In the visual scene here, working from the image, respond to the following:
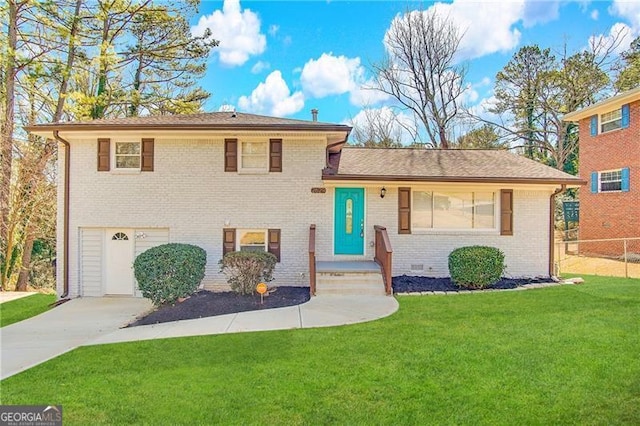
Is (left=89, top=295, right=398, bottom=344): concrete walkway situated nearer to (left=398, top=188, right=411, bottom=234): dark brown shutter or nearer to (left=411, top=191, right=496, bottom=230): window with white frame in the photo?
(left=398, top=188, right=411, bottom=234): dark brown shutter

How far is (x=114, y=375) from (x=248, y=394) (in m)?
1.95

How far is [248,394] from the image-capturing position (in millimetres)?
4422

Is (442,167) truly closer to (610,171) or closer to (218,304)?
(218,304)

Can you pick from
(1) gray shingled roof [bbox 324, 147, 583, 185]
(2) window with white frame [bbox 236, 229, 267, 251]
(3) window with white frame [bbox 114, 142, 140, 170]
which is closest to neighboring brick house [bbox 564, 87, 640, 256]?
(1) gray shingled roof [bbox 324, 147, 583, 185]

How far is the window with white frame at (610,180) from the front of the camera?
16.5 meters

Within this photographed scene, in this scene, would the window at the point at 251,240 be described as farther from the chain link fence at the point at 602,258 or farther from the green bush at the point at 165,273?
the chain link fence at the point at 602,258

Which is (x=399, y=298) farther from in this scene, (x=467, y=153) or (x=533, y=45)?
(x=533, y=45)

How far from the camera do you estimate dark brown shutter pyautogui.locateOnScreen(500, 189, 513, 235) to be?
11.5m

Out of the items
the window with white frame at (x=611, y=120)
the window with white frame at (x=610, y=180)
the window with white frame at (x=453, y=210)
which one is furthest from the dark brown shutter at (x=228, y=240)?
the window with white frame at (x=611, y=120)

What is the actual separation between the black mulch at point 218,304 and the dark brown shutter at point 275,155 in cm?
342

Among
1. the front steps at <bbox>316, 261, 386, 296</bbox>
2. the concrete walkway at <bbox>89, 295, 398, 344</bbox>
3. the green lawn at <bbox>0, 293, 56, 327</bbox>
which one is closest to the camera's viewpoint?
the concrete walkway at <bbox>89, 295, 398, 344</bbox>

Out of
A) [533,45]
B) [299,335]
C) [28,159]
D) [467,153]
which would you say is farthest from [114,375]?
[533,45]

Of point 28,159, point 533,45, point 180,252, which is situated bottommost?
point 180,252

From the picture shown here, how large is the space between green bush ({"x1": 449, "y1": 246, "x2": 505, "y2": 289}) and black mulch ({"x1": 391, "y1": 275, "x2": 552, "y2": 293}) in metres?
0.27
